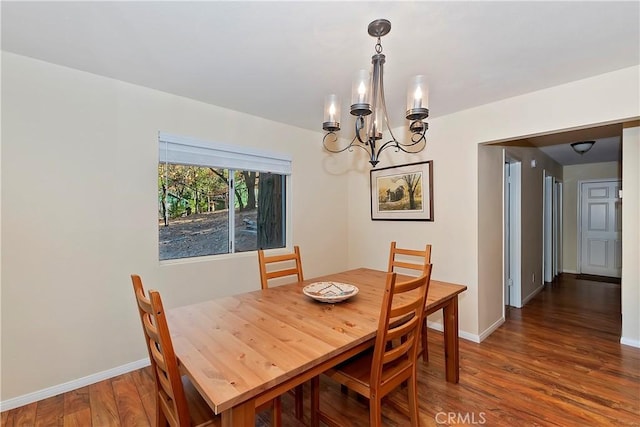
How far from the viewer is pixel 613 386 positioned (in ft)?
6.87

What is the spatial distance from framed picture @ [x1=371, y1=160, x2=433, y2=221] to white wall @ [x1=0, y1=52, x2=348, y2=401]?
6.48ft

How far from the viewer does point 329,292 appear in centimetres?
187

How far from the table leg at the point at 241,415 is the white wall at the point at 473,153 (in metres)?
2.55

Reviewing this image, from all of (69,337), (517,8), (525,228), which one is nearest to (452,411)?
(517,8)

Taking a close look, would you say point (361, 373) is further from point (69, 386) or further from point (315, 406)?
point (69, 386)

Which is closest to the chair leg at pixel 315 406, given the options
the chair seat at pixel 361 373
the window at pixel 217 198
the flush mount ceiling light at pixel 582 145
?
the chair seat at pixel 361 373

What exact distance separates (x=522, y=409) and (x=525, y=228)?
8.97 ft

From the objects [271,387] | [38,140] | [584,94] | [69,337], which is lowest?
[69,337]

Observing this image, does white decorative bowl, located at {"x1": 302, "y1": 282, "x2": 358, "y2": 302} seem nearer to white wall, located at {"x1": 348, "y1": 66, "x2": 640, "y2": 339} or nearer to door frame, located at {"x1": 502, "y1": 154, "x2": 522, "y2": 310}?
white wall, located at {"x1": 348, "y1": 66, "x2": 640, "y2": 339}

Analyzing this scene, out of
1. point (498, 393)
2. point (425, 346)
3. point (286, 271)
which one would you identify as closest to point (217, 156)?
point (286, 271)

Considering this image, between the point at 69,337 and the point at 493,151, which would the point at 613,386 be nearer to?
the point at 493,151

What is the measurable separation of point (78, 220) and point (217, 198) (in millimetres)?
1097

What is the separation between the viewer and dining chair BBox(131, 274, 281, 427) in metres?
1.10

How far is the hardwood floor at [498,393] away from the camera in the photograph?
180cm
